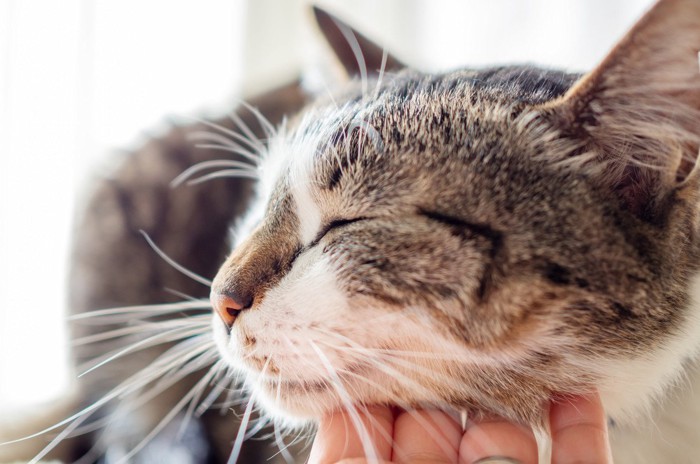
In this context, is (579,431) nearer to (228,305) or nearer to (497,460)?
(497,460)

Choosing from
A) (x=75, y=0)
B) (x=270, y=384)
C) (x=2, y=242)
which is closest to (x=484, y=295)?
(x=270, y=384)

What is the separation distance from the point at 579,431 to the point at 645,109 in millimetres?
330

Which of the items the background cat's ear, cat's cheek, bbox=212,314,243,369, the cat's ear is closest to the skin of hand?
cat's cheek, bbox=212,314,243,369

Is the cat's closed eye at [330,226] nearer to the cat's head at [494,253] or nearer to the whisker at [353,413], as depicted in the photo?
the cat's head at [494,253]

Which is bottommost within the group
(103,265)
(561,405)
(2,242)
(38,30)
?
(561,405)

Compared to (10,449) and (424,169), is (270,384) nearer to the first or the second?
(424,169)

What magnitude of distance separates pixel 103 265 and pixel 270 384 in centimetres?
64

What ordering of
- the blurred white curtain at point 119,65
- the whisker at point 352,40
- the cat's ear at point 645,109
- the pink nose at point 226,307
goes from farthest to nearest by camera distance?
1. the blurred white curtain at point 119,65
2. the whisker at point 352,40
3. the pink nose at point 226,307
4. the cat's ear at point 645,109

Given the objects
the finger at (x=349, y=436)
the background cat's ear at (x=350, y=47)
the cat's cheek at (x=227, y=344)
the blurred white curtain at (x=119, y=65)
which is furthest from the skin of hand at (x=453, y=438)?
the blurred white curtain at (x=119, y=65)

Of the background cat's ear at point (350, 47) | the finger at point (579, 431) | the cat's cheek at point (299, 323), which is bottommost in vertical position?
the finger at point (579, 431)

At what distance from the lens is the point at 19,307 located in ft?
3.99

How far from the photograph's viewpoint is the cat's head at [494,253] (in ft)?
1.85

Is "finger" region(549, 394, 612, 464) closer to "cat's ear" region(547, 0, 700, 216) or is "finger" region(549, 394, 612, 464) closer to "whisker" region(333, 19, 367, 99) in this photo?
"cat's ear" region(547, 0, 700, 216)

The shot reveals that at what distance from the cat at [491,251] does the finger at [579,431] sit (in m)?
0.02
